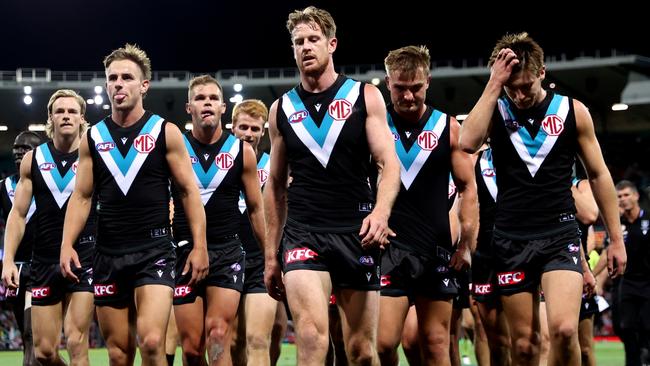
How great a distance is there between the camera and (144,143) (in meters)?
6.71

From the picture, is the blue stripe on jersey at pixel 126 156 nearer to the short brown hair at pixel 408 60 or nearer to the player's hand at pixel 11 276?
the short brown hair at pixel 408 60

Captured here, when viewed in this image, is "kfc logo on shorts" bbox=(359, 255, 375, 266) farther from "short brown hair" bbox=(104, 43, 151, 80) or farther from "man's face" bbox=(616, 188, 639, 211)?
"man's face" bbox=(616, 188, 639, 211)

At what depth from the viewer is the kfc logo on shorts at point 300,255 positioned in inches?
224

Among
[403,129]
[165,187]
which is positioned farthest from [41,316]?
[403,129]

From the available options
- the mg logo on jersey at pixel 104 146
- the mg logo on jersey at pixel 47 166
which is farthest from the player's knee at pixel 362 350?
the mg logo on jersey at pixel 47 166

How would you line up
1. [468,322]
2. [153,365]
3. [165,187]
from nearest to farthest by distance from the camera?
[153,365] < [165,187] < [468,322]

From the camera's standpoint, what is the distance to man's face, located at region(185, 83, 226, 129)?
26.7 ft

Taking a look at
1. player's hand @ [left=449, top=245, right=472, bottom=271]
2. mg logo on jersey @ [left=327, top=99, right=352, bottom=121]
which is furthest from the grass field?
mg logo on jersey @ [left=327, top=99, right=352, bottom=121]

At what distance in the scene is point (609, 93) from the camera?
37219mm

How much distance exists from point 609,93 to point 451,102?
6.46 metres

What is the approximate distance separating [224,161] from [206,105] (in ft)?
1.73

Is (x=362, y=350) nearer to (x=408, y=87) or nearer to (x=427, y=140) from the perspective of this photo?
(x=427, y=140)

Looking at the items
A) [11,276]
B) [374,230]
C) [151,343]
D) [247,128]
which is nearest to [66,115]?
[11,276]

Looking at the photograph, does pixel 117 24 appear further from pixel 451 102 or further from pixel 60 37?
pixel 451 102
